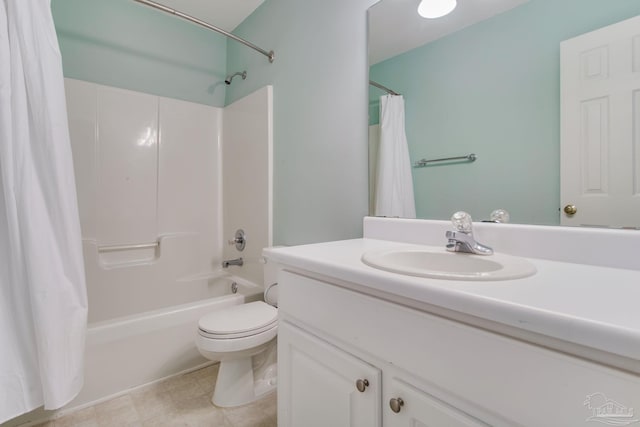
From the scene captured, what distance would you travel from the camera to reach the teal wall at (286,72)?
54.2 inches

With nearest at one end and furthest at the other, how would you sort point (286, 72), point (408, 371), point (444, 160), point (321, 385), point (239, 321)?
point (408, 371), point (321, 385), point (444, 160), point (239, 321), point (286, 72)

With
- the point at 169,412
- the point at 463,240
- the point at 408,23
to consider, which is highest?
the point at 408,23

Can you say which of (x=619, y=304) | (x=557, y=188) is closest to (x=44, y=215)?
(x=619, y=304)

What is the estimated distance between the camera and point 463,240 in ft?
2.82

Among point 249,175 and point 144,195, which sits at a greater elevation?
point 249,175

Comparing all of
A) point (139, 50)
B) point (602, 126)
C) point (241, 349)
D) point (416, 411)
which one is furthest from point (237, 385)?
point (139, 50)

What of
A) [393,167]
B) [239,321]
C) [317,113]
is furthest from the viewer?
Answer: [317,113]

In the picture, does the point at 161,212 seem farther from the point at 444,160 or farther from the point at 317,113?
the point at 444,160

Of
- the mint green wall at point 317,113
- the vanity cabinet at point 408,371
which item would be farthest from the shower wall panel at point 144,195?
the vanity cabinet at point 408,371

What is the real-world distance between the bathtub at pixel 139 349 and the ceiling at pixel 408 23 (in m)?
1.53

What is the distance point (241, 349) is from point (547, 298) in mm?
1183

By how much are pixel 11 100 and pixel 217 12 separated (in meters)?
1.58

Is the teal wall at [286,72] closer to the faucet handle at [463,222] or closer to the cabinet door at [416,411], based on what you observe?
the faucet handle at [463,222]

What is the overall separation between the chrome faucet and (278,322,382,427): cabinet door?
0.45 meters
